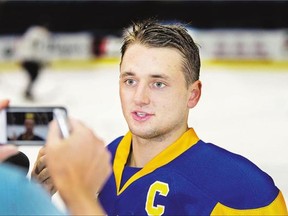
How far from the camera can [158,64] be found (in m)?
1.06

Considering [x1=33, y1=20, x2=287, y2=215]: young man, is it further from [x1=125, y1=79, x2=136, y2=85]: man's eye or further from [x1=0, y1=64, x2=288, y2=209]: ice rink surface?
[x1=0, y1=64, x2=288, y2=209]: ice rink surface

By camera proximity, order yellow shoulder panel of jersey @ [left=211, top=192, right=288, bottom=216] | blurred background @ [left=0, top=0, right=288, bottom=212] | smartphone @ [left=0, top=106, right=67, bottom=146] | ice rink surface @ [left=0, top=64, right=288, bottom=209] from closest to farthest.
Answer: yellow shoulder panel of jersey @ [left=211, top=192, right=288, bottom=216] → smartphone @ [left=0, top=106, right=67, bottom=146] → ice rink surface @ [left=0, top=64, right=288, bottom=209] → blurred background @ [left=0, top=0, right=288, bottom=212]

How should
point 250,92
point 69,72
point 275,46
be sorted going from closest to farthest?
point 250,92 < point 69,72 < point 275,46

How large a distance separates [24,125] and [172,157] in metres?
0.39

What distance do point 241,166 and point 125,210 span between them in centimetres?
21

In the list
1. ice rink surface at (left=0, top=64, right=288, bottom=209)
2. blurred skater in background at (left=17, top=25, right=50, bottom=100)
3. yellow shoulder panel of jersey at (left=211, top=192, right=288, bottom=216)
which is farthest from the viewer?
blurred skater in background at (left=17, top=25, right=50, bottom=100)

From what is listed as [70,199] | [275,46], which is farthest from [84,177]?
[275,46]

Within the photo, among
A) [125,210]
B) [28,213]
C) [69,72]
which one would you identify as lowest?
[69,72]

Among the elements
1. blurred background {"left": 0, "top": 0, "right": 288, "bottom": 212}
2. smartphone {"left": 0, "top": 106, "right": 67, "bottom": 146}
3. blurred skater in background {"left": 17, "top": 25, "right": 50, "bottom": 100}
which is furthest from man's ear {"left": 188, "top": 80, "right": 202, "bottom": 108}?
blurred background {"left": 0, "top": 0, "right": 288, "bottom": 212}

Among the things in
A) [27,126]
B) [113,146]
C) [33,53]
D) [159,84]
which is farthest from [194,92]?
[33,53]

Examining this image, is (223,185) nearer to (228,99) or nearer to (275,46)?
(228,99)

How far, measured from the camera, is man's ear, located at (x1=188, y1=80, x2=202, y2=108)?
Result: 111cm

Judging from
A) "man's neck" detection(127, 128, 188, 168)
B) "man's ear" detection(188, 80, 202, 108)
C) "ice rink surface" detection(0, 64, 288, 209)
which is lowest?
"ice rink surface" detection(0, 64, 288, 209)

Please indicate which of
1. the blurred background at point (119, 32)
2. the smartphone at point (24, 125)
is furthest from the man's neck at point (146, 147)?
the blurred background at point (119, 32)
